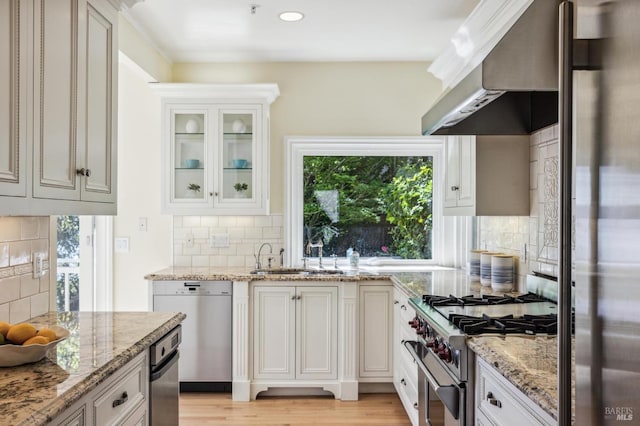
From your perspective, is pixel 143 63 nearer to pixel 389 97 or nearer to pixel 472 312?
pixel 389 97

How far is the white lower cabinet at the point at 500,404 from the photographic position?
132 cm

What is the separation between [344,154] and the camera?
4.36 meters

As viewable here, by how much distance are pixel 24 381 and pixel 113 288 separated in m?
3.11

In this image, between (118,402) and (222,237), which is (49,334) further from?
(222,237)

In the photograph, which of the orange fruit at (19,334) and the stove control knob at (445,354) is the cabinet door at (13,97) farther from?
the stove control knob at (445,354)

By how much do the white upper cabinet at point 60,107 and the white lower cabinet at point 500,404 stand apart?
63.3 inches

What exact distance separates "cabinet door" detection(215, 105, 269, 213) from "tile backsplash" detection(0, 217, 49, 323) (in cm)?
183

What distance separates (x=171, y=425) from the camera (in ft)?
7.25

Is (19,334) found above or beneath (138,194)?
beneath

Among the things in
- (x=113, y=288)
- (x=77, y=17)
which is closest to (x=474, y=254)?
(x=77, y=17)

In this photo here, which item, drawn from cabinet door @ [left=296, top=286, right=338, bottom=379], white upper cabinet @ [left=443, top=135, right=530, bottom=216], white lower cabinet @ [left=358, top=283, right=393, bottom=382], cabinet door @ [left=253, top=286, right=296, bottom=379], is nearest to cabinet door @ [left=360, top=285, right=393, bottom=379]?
white lower cabinet @ [left=358, top=283, right=393, bottom=382]

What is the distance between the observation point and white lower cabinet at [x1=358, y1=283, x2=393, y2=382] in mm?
3688

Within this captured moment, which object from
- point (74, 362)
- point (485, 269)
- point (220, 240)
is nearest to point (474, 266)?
point (485, 269)

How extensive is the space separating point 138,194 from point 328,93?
1.89 m
